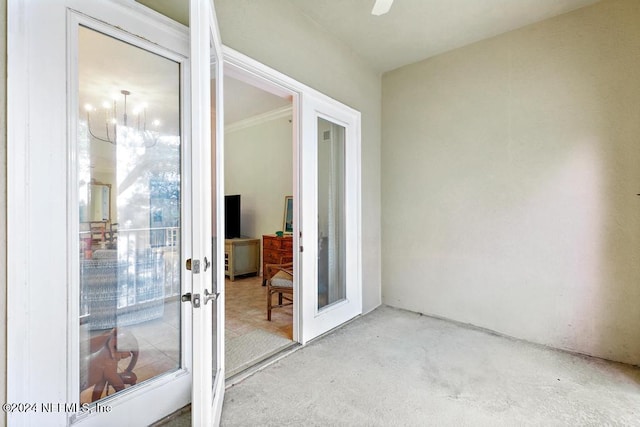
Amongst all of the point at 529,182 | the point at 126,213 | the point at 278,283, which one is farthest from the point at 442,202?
the point at 126,213

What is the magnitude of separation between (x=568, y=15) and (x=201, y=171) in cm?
336

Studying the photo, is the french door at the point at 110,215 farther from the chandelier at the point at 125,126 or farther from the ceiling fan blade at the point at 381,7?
the ceiling fan blade at the point at 381,7

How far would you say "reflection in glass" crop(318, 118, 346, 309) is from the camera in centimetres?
295

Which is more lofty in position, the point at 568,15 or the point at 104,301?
the point at 568,15

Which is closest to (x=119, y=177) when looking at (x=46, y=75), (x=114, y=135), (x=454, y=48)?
(x=114, y=135)

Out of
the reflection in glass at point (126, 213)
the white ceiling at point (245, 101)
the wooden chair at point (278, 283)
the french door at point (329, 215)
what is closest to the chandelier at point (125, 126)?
the reflection in glass at point (126, 213)

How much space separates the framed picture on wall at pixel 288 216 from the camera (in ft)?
16.0

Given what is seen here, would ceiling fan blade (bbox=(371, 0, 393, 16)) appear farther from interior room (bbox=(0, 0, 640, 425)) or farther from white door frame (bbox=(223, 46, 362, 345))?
white door frame (bbox=(223, 46, 362, 345))

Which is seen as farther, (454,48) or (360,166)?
(360,166)

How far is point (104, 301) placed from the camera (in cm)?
154

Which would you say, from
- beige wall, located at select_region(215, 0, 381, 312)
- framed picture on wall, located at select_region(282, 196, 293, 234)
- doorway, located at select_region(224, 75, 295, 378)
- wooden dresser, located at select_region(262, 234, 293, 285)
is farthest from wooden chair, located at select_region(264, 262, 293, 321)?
framed picture on wall, located at select_region(282, 196, 293, 234)

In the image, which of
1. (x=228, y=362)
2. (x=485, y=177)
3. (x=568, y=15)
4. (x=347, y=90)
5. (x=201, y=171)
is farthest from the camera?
(x=347, y=90)

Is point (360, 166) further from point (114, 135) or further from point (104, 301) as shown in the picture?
point (104, 301)

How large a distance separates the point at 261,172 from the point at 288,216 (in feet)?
3.48
